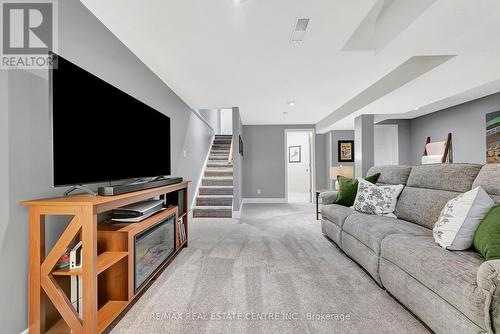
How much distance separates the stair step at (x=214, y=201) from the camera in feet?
15.6

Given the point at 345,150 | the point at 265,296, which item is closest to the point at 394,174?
the point at 265,296

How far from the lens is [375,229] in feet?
6.59

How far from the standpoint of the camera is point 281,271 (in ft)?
7.11

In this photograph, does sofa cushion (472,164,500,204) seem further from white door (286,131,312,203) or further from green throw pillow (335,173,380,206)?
Result: white door (286,131,312,203)

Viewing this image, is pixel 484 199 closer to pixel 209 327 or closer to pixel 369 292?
pixel 369 292

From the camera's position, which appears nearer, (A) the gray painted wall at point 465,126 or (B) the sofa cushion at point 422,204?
(B) the sofa cushion at point 422,204

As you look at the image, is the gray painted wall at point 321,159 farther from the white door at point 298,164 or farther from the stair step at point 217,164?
the stair step at point 217,164

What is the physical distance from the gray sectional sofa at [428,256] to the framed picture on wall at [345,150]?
3.73 m

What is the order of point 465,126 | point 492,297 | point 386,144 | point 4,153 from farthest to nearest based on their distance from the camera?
point 386,144 < point 465,126 < point 4,153 < point 492,297

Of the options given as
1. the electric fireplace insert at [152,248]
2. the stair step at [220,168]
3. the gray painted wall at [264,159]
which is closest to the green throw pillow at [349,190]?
the electric fireplace insert at [152,248]

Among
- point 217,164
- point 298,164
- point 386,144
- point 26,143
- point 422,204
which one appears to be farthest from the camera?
point 298,164

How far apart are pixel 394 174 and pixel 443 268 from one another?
66.0 inches

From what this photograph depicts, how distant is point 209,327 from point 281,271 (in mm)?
916

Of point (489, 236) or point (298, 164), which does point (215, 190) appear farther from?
point (298, 164)
